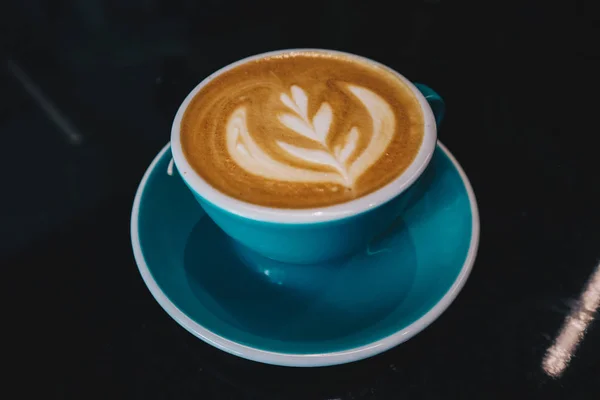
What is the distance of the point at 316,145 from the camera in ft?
2.37

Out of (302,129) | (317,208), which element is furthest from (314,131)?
(317,208)

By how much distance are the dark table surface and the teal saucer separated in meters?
0.08

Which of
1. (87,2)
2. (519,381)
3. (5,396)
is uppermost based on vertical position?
(87,2)

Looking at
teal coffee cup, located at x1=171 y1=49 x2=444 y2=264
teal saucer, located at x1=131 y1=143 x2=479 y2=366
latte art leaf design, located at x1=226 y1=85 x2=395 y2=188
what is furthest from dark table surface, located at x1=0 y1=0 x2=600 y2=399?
latte art leaf design, located at x1=226 y1=85 x2=395 y2=188

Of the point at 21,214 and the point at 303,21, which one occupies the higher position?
Result: the point at 303,21

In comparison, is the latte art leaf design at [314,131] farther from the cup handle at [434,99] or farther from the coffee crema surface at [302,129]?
the cup handle at [434,99]

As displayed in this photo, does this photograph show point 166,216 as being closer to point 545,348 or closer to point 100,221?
point 100,221

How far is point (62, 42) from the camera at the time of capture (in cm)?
136

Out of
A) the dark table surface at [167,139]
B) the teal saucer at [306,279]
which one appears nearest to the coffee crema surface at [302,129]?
the teal saucer at [306,279]

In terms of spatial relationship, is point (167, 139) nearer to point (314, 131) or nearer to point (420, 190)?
point (314, 131)

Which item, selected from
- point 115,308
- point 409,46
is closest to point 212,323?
point 115,308

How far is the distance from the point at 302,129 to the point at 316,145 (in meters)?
0.05

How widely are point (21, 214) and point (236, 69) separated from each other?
56 centimetres

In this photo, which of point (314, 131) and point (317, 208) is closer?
point (317, 208)
